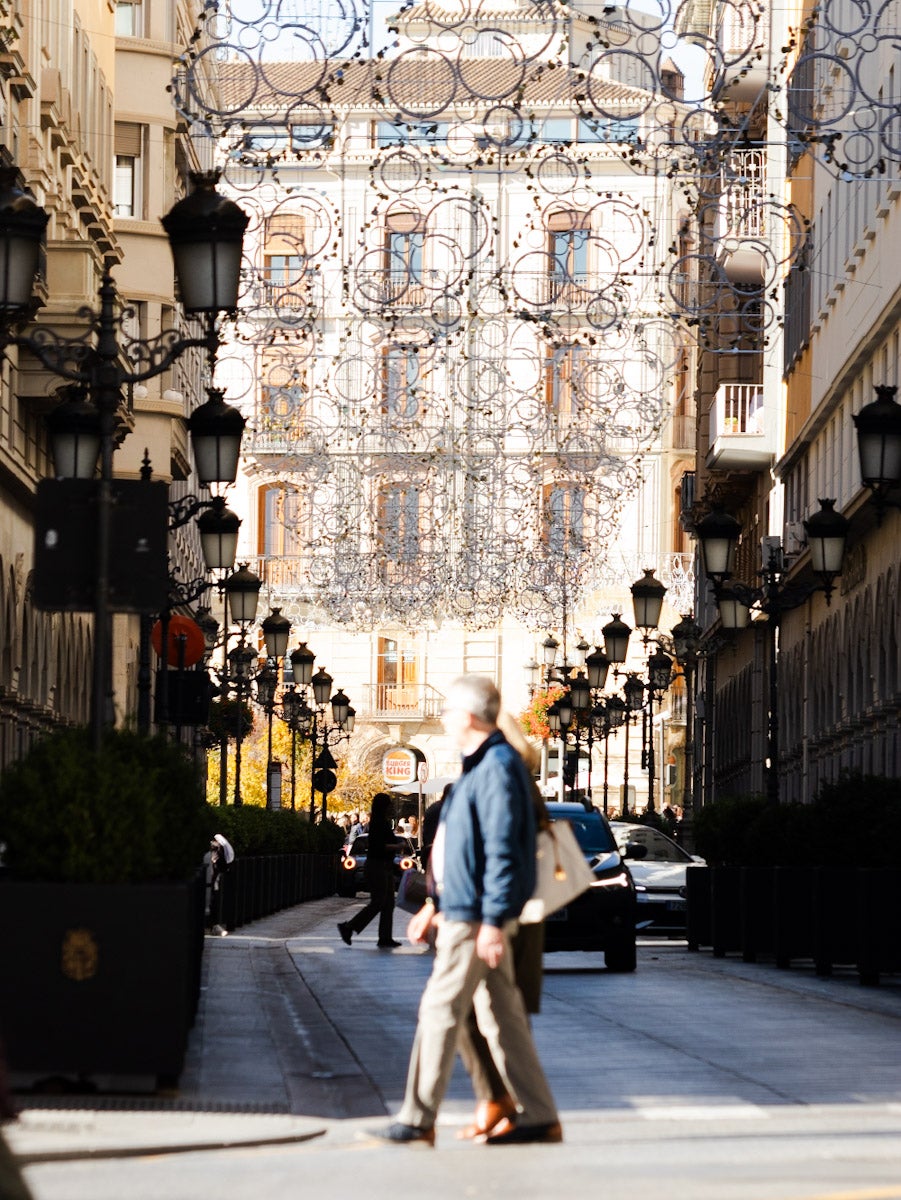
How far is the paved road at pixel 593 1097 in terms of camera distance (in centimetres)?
1022

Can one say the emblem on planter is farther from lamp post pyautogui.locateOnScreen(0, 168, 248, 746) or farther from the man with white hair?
lamp post pyautogui.locateOnScreen(0, 168, 248, 746)

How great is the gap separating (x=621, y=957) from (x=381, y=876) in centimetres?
677

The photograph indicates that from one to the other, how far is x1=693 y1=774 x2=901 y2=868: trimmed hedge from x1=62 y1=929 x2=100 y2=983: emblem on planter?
1205 cm

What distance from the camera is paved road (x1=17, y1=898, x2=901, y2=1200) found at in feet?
33.5

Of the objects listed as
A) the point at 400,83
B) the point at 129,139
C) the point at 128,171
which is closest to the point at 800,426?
the point at 128,171

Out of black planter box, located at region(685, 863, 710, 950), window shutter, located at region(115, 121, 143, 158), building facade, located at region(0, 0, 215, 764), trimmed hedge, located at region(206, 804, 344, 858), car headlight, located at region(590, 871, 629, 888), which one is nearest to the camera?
car headlight, located at region(590, 871, 629, 888)

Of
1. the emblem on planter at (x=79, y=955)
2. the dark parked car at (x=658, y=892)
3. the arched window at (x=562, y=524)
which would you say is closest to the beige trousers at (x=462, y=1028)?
the emblem on planter at (x=79, y=955)

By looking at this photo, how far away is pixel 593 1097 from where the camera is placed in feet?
44.4

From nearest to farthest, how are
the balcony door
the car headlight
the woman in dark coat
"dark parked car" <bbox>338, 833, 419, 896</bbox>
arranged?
the car headlight < the woman in dark coat < "dark parked car" <bbox>338, 833, 419, 896</bbox> < the balcony door

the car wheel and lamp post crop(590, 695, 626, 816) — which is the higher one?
lamp post crop(590, 695, 626, 816)

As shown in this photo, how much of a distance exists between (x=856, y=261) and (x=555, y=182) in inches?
700

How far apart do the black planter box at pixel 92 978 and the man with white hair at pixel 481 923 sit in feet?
5.45

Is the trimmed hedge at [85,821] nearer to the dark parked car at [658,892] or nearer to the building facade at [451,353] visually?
the building facade at [451,353]

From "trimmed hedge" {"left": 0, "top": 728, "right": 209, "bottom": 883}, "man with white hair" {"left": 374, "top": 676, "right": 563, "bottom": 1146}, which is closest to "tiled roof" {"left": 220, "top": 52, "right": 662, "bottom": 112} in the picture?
"trimmed hedge" {"left": 0, "top": 728, "right": 209, "bottom": 883}
